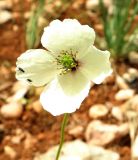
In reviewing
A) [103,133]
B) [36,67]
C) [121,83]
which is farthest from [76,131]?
[36,67]

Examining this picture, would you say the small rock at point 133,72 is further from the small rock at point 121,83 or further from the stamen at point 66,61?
the stamen at point 66,61

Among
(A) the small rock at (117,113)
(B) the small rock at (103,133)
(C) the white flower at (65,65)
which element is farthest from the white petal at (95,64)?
(A) the small rock at (117,113)

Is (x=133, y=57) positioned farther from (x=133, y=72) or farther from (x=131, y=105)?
(x=131, y=105)

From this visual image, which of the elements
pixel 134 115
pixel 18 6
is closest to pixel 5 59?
pixel 18 6

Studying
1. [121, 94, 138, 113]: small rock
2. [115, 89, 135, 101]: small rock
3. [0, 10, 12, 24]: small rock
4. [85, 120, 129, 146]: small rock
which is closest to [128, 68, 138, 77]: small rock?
[115, 89, 135, 101]: small rock

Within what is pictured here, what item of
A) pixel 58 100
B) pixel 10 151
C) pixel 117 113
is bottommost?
pixel 10 151

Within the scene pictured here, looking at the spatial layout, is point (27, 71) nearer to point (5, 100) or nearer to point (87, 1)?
point (5, 100)
